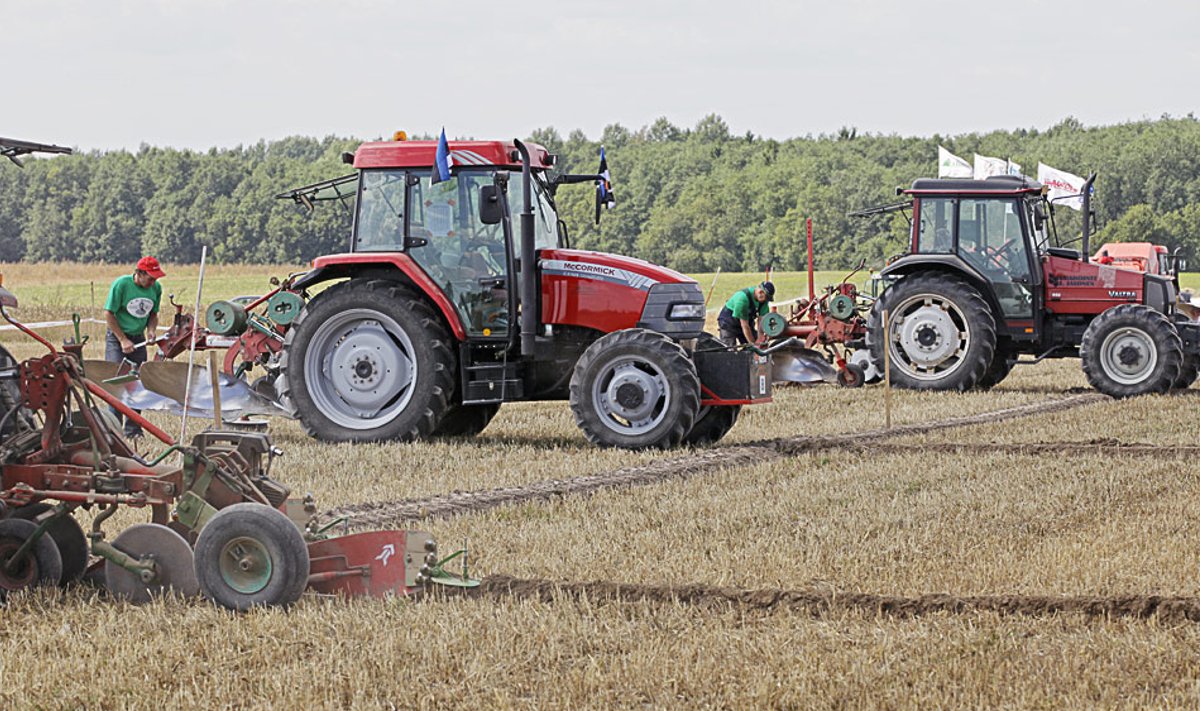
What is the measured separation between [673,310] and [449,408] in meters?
1.99

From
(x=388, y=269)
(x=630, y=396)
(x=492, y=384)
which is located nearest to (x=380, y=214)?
(x=388, y=269)

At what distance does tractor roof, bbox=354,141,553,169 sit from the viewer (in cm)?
1264

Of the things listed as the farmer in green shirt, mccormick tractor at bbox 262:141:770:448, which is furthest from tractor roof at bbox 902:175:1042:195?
mccormick tractor at bbox 262:141:770:448

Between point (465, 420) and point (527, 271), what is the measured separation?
6.22 ft

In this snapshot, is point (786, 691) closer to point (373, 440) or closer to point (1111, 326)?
point (373, 440)

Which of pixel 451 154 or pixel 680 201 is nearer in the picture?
pixel 451 154

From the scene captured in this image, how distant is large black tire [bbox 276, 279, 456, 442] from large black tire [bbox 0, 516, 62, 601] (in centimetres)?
610

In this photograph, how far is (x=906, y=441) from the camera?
42.5 ft

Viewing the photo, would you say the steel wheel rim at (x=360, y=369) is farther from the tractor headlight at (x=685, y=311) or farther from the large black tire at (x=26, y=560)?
the large black tire at (x=26, y=560)

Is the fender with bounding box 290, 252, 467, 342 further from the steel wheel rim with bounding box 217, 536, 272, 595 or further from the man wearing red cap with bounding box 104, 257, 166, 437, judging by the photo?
the steel wheel rim with bounding box 217, 536, 272, 595

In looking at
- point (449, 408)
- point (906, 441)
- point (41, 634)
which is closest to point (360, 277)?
point (449, 408)

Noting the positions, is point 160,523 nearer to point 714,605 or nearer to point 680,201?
point 714,605

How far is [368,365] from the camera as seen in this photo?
13070 mm

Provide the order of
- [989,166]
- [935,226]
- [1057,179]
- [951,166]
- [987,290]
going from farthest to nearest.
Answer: [1057,179]
[989,166]
[951,166]
[935,226]
[987,290]
